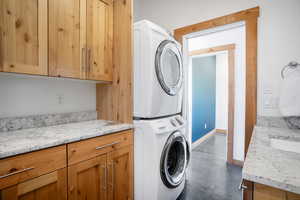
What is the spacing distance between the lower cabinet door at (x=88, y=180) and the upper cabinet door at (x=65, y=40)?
0.75 metres

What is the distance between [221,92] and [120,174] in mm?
4327

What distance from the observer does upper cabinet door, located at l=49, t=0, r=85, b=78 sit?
47.4 inches

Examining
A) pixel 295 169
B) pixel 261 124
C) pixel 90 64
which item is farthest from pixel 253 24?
pixel 90 64

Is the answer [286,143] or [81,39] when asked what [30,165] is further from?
[286,143]

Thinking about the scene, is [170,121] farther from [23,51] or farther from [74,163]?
[23,51]

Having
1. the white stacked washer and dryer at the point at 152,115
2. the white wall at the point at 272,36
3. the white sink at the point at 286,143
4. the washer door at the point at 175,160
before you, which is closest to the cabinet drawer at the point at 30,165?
the white stacked washer and dryer at the point at 152,115

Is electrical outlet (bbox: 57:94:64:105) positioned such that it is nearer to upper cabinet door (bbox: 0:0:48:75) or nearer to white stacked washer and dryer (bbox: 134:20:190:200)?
upper cabinet door (bbox: 0:0:48:75)

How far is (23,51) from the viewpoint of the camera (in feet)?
3.50

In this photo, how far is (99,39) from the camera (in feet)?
4.99

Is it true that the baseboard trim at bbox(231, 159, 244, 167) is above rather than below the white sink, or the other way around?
below

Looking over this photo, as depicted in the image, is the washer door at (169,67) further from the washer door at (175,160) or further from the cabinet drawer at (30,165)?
the cabinet drawer at (30,165)

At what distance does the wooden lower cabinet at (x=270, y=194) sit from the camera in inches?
21.2

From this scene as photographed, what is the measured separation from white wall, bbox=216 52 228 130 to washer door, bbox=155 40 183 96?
3465 millimetres

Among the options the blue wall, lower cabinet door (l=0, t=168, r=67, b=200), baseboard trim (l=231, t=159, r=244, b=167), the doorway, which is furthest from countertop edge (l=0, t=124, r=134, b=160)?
the blue wall
